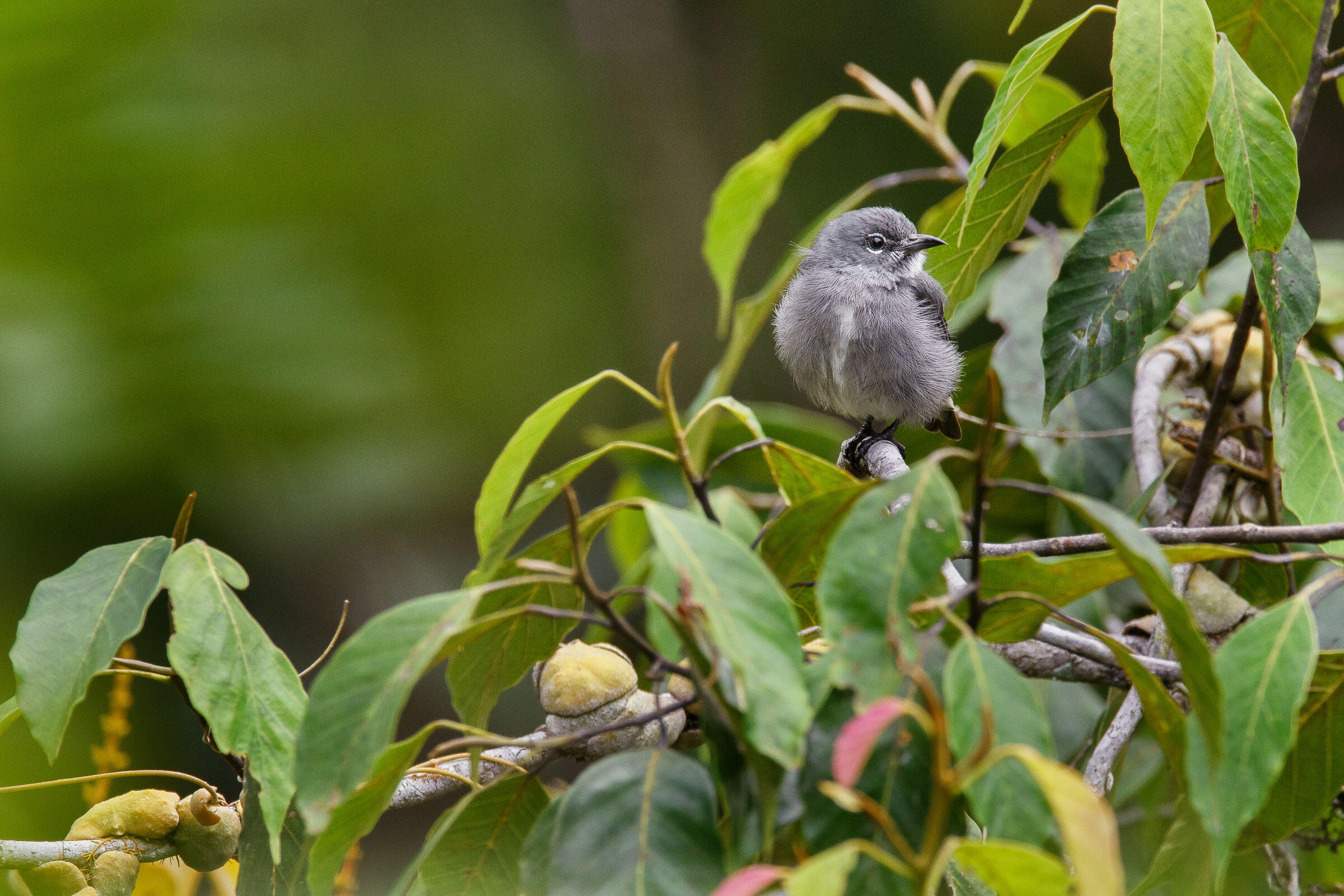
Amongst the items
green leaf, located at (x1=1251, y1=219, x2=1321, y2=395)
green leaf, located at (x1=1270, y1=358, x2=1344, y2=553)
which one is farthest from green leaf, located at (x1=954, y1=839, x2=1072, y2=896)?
green leaf, located at (x1=1270, y1=358, x2=1344, y2=553)

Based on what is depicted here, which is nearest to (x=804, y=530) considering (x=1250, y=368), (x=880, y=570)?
(x=880, y=570)

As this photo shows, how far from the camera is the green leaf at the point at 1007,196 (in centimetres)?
188

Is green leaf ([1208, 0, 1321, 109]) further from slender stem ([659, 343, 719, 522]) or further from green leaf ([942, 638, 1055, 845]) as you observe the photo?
green leaf ([942, 638, 1055, 845])

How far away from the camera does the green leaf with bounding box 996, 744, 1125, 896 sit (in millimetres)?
818

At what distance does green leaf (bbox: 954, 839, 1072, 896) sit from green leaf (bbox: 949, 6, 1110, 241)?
2.98ft

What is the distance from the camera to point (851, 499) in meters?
1.30

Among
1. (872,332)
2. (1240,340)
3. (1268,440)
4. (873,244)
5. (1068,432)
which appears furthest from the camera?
(873,244)

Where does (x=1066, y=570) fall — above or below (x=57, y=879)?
above

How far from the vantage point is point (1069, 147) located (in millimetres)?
2801

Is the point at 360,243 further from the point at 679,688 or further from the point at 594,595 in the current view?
the point at 594,595

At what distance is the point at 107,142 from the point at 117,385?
699mm

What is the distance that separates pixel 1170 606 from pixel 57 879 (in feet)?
4.74

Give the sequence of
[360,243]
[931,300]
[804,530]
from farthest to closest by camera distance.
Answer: [360,243] → [931,300] → [804,530]

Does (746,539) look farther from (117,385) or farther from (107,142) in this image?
(107,142)
